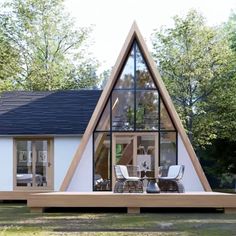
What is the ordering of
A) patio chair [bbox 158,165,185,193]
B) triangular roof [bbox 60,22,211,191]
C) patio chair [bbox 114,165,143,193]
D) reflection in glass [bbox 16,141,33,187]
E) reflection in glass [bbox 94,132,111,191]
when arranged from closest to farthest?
patio chair [bbox 114,165,143,193], patio chair [bbox 158,165,185,193], triangular roof [bbox 60,22,211,191], reflection in glass [bbox 94,132,111,191], reflection in glass [bbox 16,141,33,187]

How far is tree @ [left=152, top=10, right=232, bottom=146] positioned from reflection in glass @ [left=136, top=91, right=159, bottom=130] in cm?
745

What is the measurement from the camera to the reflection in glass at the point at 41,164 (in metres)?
18.1

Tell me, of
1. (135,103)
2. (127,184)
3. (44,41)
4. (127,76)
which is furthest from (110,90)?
(44,41)

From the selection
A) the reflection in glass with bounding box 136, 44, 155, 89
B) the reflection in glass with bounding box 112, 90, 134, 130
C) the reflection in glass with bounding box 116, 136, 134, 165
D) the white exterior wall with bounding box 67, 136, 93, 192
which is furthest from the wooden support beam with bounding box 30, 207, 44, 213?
the reflection in glass with bounding box 136, 44, 155, 89

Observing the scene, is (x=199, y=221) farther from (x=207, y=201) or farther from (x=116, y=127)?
(x=116, y=127)

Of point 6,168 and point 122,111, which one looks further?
point 6,168

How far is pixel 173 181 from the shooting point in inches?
563

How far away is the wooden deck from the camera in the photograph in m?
12.8

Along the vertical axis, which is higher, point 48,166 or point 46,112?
point 46,112

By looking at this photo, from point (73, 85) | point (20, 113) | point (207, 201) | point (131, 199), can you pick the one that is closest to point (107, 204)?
point (131, 199)

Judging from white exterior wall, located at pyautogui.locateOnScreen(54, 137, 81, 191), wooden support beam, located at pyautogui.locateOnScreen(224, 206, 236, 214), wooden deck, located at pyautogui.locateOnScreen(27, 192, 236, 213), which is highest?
white exterior wall, located at pyautogui.locateOnScreen(54, 137, 81, 191)

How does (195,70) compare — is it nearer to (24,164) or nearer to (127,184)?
(24,164)

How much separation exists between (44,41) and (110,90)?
14632 mm

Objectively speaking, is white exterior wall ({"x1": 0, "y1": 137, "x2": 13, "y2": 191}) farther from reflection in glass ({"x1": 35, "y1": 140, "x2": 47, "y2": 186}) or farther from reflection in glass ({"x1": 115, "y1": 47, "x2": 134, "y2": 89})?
reflection in glass ({"x1": 115, "y1": 47, "x2": 134, "y2": 89})
